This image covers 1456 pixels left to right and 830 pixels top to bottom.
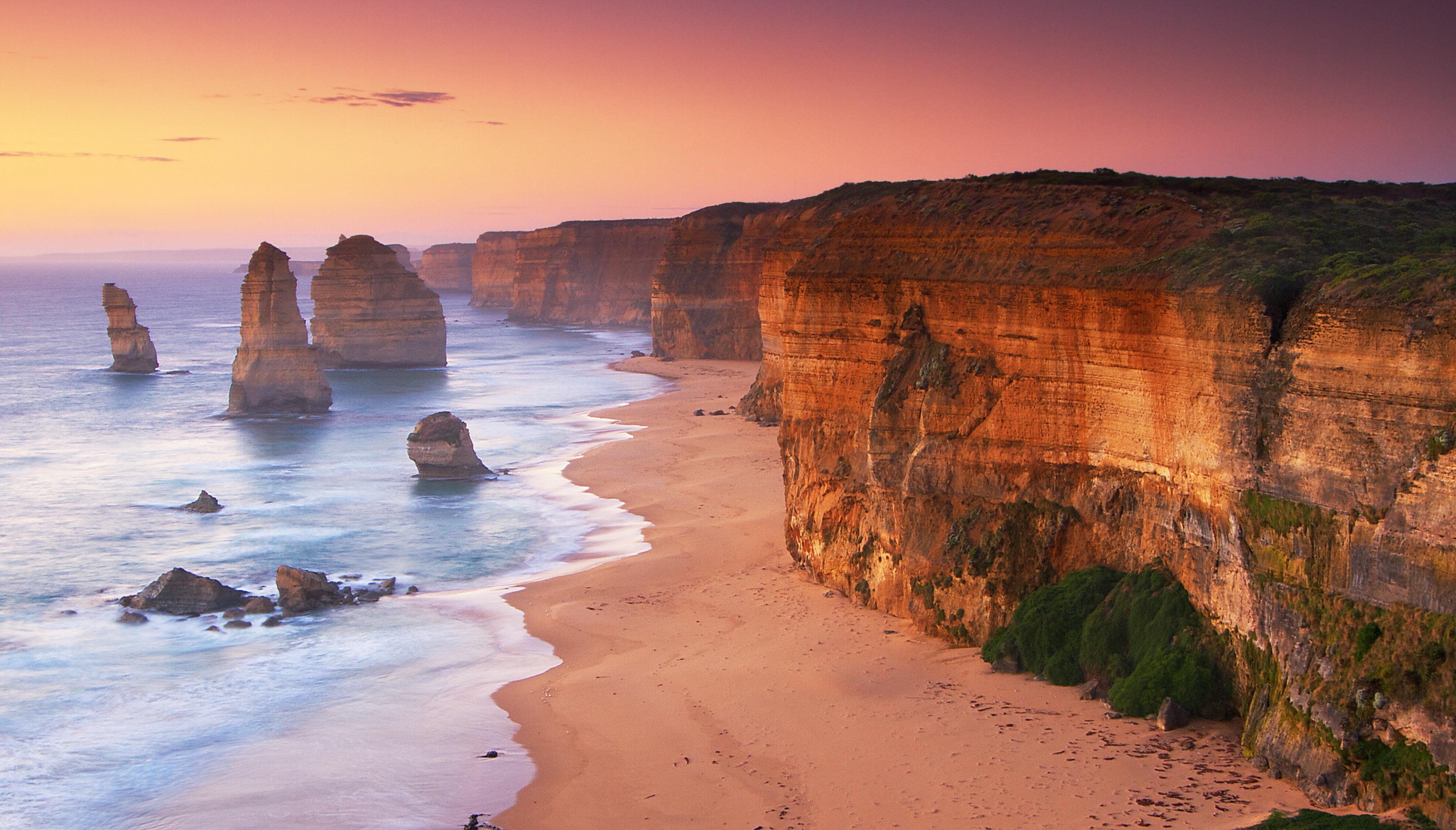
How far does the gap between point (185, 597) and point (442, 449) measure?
15.4 metres

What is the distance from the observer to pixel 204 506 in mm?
36812

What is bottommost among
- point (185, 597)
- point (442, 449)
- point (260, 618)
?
point (260, 618)

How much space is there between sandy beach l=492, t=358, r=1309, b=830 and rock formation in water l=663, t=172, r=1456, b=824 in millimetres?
1052

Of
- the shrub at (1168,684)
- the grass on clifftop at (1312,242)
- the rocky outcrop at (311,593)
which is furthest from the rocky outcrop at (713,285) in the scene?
the shrub at (1168,684)

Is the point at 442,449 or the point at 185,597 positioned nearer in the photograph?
the point at 185,597

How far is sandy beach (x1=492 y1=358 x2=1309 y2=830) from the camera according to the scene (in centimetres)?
1385

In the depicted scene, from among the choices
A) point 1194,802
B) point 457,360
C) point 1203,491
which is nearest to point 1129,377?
point 1203,491

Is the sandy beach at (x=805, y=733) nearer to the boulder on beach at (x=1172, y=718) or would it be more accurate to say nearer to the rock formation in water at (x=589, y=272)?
the boulder on beach at (x=1172, y=718)

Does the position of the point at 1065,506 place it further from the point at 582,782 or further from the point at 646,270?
the point at 646,270

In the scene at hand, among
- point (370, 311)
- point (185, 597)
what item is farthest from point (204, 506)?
point (370, 311)

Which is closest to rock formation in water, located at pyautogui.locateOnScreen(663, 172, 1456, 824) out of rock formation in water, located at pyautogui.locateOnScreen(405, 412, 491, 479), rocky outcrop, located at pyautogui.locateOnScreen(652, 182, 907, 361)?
rock formation in water, located at pyautogui.locateOnScreen(405, 412, 491, 479)

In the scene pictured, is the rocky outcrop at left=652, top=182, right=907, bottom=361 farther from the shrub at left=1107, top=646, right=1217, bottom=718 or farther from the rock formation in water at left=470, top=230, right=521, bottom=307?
the rock formation in water at left=470, top=230, right=521, bottom=307

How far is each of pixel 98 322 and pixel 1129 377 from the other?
147 metres

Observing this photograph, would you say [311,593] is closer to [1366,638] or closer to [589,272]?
[1366,638]
